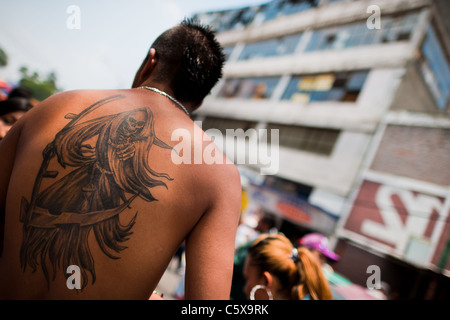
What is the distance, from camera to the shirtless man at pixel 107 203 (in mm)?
879

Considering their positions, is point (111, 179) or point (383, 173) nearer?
point (111, 179)

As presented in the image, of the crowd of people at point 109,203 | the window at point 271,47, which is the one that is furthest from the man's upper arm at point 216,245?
the window at point 271,47

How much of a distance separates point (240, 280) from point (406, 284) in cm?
920

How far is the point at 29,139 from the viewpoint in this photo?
103 cm

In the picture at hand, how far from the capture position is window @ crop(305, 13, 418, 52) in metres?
12.2

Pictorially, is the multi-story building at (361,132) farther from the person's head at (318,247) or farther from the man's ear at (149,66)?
the man's ear at (149,66)

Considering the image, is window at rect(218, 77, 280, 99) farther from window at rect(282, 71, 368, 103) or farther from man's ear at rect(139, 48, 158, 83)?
man's ear at rect(139, 48, 158, 83)

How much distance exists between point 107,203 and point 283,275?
6.01ft

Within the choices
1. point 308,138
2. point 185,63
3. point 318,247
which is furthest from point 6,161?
point 308,138

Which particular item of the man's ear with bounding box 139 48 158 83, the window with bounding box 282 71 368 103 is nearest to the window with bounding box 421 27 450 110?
the window with bounding box 282 71 368 103

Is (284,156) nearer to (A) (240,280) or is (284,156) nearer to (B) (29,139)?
(A) (240,280)

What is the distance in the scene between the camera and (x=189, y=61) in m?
1.23

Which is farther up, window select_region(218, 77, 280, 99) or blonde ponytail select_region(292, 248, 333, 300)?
window select_region(218, 77, 280, 99)

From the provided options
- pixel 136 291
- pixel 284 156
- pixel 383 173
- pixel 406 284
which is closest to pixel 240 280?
pixel 136 291
